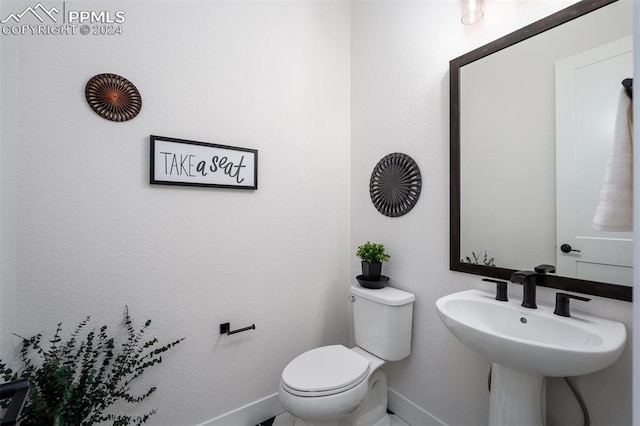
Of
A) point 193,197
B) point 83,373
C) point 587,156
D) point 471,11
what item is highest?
point 471,11

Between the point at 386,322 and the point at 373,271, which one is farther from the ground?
the point at 373,271

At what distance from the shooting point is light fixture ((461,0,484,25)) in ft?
4.27

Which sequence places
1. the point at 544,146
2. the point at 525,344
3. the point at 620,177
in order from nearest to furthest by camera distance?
the point at 525,344, the point at 620,177, the point at 544,146

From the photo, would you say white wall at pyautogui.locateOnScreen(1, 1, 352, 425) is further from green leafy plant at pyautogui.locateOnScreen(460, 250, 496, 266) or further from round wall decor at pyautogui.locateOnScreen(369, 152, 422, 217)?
green leafy plant at pyautogui.locateOnScreen(460, 250, 496, 266)

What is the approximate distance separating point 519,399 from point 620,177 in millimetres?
850

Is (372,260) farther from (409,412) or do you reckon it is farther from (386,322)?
(409,412)

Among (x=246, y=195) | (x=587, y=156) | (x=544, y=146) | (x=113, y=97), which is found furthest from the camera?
(x=246, y=195)

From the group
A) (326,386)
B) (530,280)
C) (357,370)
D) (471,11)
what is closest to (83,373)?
(326,386)

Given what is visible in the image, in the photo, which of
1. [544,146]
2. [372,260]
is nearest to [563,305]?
[544,146]

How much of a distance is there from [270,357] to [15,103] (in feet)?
5.55

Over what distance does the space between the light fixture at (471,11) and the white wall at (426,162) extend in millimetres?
45

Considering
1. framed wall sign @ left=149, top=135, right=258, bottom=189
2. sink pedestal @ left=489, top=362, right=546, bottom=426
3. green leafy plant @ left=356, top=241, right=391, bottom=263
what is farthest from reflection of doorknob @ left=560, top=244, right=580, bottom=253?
framed wall sign @ left=149, top=135, right=258, bottom=189

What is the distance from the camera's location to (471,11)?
51.6 inches

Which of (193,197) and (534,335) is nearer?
(534,335)
